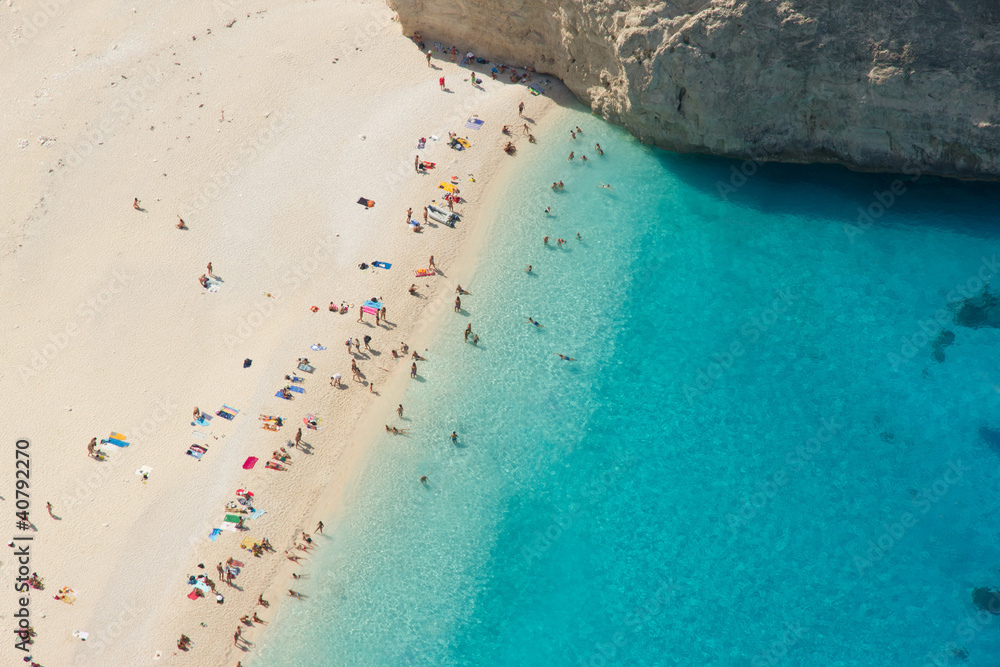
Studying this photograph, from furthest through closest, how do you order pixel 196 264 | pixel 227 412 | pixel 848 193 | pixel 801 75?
pixel 848 193, pixel 196 264, pixel 801 75, pixel 227 412

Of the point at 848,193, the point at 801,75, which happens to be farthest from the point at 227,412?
the point at 848,193

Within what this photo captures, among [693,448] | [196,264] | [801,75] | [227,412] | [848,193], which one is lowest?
[693,448]

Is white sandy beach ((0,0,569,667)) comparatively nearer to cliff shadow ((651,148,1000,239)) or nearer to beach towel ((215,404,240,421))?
beach towel ((215,404,240,421))

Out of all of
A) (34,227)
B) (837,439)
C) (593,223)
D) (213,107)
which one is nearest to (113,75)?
(213,107)

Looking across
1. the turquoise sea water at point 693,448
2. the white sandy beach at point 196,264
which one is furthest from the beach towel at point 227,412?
the turquoise sea water at point 693,448

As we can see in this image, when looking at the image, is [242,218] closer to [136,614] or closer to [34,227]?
[34,227]

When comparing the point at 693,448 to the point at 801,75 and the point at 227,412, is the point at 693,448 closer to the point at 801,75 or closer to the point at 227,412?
the point at 801,75
